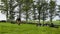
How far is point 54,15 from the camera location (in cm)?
9438

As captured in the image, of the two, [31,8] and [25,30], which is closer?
[25,30]

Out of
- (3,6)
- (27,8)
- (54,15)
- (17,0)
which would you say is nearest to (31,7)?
(27,8)

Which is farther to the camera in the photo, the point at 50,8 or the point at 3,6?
the point at 50,8

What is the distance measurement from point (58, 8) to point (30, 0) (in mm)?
23455

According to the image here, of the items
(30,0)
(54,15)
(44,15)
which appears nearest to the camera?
(30,0)

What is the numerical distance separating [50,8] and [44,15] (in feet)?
17.8

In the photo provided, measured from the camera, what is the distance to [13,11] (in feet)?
232

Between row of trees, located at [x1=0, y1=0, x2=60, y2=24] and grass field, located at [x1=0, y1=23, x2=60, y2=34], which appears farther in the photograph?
row of trees, located at [x1=0, y1=0, x2=60, y2=24]

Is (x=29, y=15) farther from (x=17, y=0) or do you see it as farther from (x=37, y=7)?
(x=17, y=0)

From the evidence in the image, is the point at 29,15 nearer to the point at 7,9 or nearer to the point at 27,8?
the point at 27,8

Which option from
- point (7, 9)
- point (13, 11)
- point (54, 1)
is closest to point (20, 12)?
point (13, 11)

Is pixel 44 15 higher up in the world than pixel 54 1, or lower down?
lower down

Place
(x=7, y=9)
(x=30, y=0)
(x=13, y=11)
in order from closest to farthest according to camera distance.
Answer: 1. (x=7, y=9)
2. (x=13, y=11)
3. (x=30, y=0)

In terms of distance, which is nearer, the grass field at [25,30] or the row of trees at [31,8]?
the grass field at [25,30]
